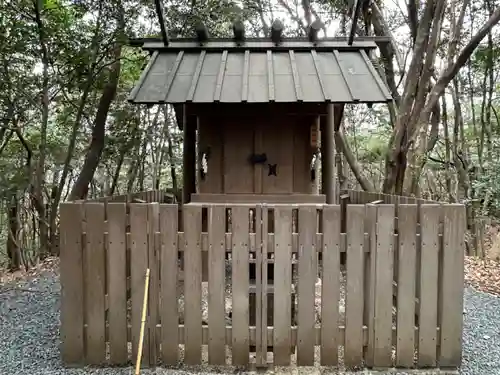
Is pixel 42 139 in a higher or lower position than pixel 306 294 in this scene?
higher

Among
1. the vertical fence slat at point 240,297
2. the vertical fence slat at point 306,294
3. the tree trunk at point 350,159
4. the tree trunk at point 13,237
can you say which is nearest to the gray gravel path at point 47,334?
the vertical fence slat at point 306,294

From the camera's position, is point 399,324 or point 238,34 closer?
point 399,324

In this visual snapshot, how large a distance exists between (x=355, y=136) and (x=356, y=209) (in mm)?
11741

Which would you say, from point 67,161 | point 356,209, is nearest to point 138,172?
point 67,161

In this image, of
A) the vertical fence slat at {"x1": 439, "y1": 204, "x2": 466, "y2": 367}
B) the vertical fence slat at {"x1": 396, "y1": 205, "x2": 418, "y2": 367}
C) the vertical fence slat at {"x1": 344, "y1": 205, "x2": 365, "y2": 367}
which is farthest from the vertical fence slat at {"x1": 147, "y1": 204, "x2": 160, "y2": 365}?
the vertical fence slat at {"x1": 439, "y1": 204, "x2": 466, "y2": 367}

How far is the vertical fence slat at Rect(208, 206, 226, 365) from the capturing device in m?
3.01

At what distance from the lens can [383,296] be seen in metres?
3.03

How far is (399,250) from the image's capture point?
3016 millimetres

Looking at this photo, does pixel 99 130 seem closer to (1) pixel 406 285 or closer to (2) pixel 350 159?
(2) pixel 350 159

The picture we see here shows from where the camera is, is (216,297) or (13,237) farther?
(13,237)

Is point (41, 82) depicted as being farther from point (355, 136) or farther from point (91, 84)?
point (355, 136)

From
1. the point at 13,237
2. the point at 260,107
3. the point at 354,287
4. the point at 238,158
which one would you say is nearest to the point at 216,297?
the point at 354,287

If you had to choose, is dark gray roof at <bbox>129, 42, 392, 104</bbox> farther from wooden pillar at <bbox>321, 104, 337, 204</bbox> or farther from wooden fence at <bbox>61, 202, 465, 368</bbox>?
wooden fence at <bbox>61, 202, 465, 368</bbox>

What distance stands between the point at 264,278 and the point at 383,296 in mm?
886
